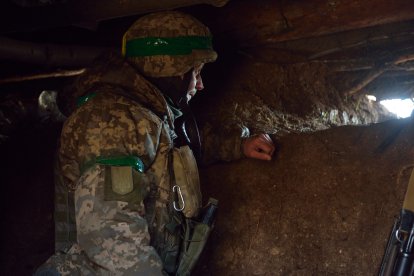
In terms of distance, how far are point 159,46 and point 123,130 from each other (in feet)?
2.16

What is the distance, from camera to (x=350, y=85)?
4.66 m

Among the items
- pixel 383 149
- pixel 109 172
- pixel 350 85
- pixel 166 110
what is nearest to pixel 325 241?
pixel 383 149

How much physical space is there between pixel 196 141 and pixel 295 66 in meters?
1.73

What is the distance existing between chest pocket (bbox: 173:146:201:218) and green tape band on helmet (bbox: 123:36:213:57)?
0.59 meters

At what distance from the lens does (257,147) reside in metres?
3.40

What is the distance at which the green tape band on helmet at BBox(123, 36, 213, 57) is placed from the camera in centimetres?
283

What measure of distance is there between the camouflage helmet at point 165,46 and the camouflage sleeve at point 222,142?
2.36ft

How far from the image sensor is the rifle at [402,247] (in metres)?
2.40

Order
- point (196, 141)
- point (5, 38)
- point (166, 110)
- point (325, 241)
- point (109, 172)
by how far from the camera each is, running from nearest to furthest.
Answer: point (109, 172), point (166, 110), point (325, 241), point (196, 141), point (5, 38)

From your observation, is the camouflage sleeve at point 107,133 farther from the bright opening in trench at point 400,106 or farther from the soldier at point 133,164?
the bright opening in trench at point 400,106

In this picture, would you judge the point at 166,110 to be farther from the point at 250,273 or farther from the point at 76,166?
the point at 250,273

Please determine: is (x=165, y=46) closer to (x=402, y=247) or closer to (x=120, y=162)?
(x=120, y=162)

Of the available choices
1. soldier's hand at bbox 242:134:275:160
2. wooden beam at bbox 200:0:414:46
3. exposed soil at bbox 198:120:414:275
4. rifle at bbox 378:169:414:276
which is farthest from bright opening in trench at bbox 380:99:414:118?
rifle at bbox 378:169:414:276

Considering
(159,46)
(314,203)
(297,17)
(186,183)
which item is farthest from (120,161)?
(297,17)
